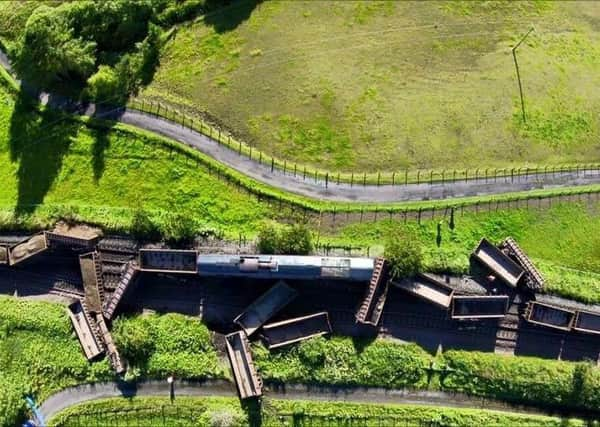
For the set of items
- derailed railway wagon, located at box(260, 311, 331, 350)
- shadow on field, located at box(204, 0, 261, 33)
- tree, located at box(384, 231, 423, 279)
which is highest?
shadow on field, located at box(204, 0, 261, 33)

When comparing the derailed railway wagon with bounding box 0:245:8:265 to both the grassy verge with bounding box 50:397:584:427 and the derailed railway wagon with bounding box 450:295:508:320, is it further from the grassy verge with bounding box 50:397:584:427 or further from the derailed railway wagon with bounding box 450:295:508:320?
the derailed railway wagon with bounding box 450:295:508:320

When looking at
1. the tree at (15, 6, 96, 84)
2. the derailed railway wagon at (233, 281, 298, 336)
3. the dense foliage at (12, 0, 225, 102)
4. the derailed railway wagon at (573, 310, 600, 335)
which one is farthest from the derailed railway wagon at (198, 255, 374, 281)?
the tree at (15, 6, 96, 84)

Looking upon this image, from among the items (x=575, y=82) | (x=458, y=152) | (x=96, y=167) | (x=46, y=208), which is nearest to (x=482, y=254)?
(x=458, y=152)

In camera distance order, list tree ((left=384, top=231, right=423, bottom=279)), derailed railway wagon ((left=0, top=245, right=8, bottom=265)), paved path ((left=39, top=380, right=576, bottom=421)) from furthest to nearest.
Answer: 1. derailed railway wagon ((left=0, top=245, right=8, bottom=265))
2. paved path ((left=39, top=380, right=576, bottom=421))
3. tree ((left=384, top=231, right=423, bottom=279))

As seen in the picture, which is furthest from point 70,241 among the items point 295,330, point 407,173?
point 407,173

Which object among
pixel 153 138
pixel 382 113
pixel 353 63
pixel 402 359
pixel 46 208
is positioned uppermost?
pixel 353 63

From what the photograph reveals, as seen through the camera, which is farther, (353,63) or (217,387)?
(353,63)

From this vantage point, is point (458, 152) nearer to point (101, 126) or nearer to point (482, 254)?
point (482, 254)
